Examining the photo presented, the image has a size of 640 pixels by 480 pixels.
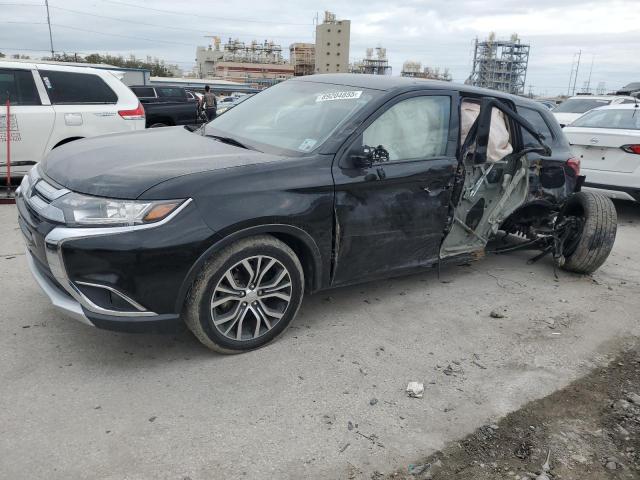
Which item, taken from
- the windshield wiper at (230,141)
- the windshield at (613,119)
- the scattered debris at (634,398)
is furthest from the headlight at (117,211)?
the windshield at (613,119)

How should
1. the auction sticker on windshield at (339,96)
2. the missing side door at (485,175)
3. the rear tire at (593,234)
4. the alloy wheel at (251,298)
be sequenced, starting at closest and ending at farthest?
the alloy wheel at (251,298) < the auction sticker on windshield at (339,96) < the missing side door at (485,175) < the rear tire at (593,234)

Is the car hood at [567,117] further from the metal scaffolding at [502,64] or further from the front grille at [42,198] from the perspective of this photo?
the metal scaffolding at [502,64]

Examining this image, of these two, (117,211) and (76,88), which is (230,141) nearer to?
(117,211)

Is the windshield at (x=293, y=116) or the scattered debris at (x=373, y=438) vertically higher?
the windshield at (x=293, y=116)

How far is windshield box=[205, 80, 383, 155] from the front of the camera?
3.67 m

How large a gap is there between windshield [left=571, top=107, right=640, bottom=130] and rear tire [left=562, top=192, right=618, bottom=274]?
312 cm

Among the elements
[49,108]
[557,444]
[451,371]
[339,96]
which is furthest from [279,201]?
[49,108]

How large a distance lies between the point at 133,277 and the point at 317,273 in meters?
1.21

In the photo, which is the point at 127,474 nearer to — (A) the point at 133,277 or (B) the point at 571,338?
(A) the point at 133,277

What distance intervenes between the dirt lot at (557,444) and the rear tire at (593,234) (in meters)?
2.03

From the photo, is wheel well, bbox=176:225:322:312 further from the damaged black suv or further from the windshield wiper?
the windshield wiper

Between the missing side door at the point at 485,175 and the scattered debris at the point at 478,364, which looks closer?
the scattered debris at the point at 478,364

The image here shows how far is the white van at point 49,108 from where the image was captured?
6750 mm

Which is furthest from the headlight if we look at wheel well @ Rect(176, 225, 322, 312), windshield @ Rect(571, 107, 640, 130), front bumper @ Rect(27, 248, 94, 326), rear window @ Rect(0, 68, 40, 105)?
windshield @ Rect(571, 107, 640, 130)
